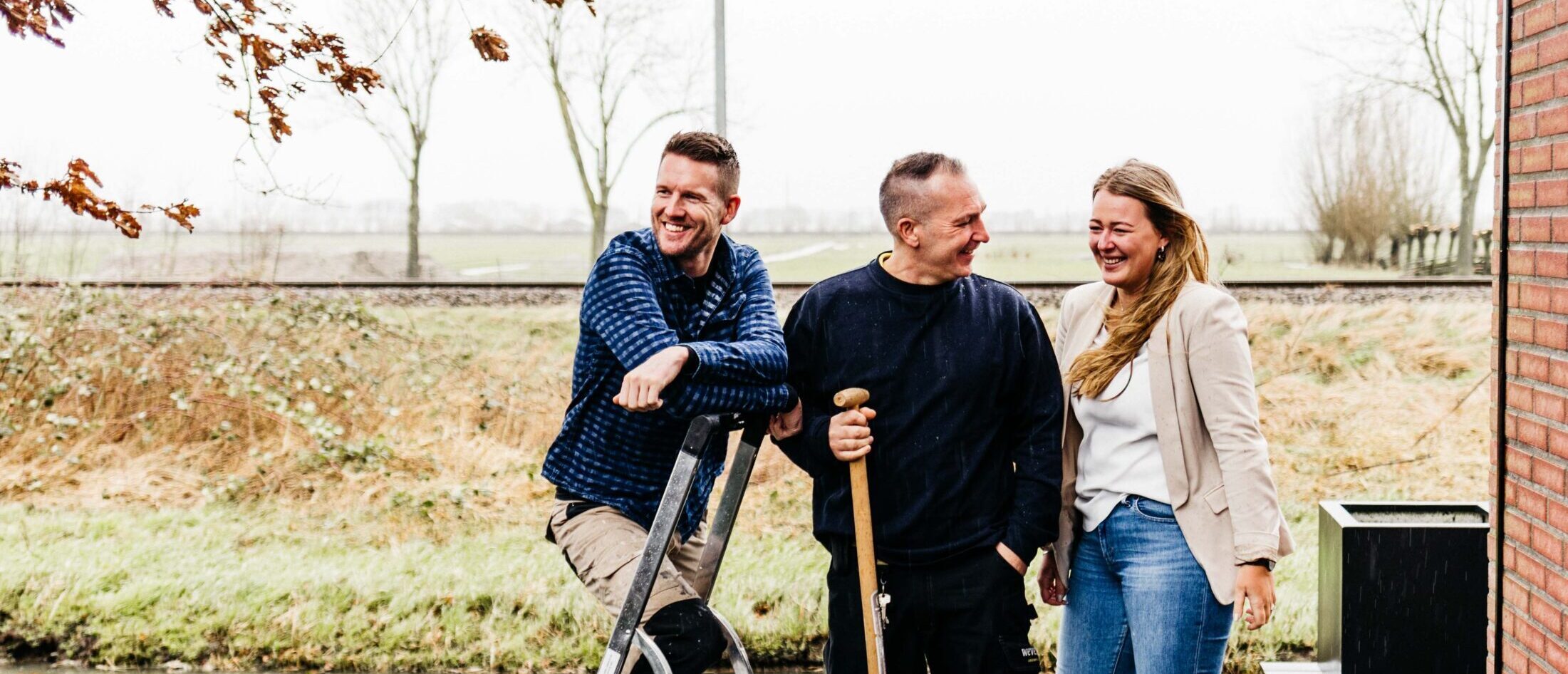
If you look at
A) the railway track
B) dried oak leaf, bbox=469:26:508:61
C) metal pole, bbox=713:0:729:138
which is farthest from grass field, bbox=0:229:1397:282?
dried oak leaf, bbox=469:26:508:61

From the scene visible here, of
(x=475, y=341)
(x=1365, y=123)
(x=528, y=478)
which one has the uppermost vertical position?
(x=1365, y=123)

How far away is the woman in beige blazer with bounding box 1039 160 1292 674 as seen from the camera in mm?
2846

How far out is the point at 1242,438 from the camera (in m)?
2.83

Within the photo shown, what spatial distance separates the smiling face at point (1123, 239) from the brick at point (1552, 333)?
109 centimetres

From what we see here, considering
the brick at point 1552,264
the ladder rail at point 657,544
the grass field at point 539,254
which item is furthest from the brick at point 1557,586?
the grass field at point 539,254

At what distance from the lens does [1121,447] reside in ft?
9.89

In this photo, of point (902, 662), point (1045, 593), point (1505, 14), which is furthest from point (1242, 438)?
point (1505, 14)

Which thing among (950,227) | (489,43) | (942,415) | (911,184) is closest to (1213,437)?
(942,415)

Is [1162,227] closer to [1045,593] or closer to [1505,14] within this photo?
[1045,593]

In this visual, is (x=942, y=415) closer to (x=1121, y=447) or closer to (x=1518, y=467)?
(x=1121, y=447)

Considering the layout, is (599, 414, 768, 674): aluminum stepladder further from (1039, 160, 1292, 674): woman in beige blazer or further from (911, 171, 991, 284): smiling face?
(1039, 160, 1292, 674): woman in beige blazer

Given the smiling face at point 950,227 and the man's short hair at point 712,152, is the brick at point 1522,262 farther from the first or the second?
the man's short hair at point 712,152

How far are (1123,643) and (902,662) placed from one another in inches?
21.6

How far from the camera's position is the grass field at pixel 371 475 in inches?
224
